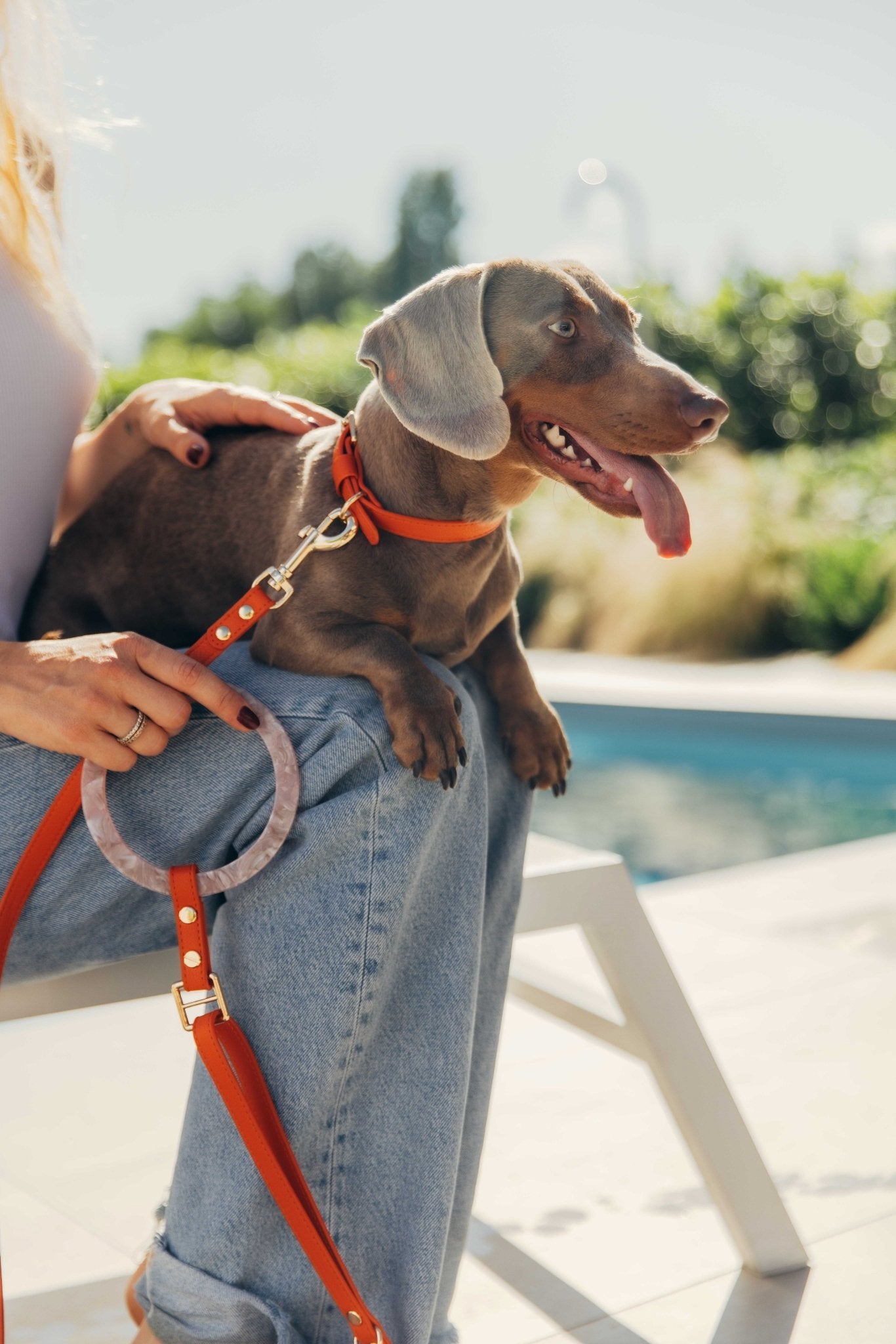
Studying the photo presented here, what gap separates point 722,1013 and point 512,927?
145 cm

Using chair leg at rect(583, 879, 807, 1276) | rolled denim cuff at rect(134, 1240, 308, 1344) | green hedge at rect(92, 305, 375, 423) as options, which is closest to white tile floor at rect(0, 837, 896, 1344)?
chair leg at rect(583, 879, 807, 1276)

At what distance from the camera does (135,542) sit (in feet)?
4.60

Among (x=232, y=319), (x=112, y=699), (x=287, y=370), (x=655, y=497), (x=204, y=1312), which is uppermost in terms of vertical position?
(x=655, y=497)

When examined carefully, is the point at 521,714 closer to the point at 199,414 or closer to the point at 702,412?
the point at 702,412

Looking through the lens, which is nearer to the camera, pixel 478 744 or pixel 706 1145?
pixel 478 744

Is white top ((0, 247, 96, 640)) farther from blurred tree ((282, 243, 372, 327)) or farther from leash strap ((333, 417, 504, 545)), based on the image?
blurred tree ((282, 243, 372, 327))

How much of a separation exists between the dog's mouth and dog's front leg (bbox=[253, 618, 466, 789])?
0.21m

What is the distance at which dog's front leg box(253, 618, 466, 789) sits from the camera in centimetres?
101

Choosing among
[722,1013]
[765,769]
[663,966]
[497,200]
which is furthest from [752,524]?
[497,200]

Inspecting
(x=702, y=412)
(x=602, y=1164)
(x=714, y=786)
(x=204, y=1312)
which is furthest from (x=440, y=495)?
(x=714, y=786)

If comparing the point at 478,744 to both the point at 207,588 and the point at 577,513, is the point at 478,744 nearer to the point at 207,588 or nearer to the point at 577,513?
the point at 207,588

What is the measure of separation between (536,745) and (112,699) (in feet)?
1.51

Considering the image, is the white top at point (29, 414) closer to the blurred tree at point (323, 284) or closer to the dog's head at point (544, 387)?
the dog's head at point (544, 387)

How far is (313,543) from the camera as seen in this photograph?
1.08 m
